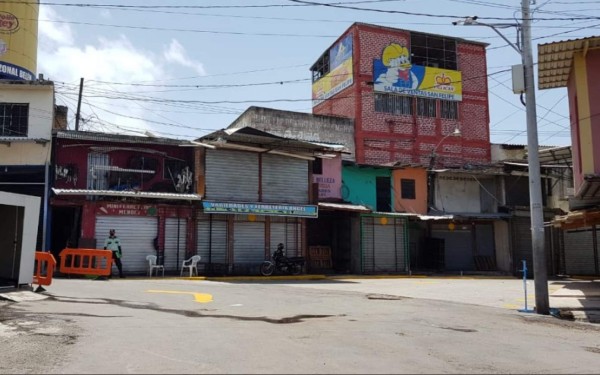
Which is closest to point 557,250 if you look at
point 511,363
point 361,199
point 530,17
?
point 361,199

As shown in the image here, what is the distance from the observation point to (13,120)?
79.9 feet

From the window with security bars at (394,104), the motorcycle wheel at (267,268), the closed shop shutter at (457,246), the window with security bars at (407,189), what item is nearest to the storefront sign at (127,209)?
the motorcycle wheel at (267,268)

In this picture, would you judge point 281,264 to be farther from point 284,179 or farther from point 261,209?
point 284,179

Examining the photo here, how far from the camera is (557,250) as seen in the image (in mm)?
34000

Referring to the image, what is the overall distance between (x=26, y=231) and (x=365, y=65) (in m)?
29.3

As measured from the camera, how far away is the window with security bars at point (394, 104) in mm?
39500

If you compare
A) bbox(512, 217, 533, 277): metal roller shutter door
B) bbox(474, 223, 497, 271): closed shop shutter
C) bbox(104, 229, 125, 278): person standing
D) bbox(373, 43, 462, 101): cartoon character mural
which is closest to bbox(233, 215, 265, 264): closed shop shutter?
bbox(104, 229, 125, 278): person standing

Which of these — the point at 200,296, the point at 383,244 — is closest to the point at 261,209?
the point at 383,244

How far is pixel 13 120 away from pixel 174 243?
8898 mm

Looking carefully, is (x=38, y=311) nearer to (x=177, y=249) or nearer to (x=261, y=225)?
(x=177, y=249)

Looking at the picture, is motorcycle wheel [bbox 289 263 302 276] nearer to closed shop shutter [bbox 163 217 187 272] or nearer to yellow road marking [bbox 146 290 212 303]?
closed shop shutter [bbox 163 217 187 272]

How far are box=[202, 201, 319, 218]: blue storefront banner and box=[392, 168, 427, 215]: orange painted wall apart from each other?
7571 millimetres

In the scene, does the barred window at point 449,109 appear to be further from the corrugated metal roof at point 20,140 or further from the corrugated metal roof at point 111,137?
the corrugated metal roof at point 20,140

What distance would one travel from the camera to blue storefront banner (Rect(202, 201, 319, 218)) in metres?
24.8
